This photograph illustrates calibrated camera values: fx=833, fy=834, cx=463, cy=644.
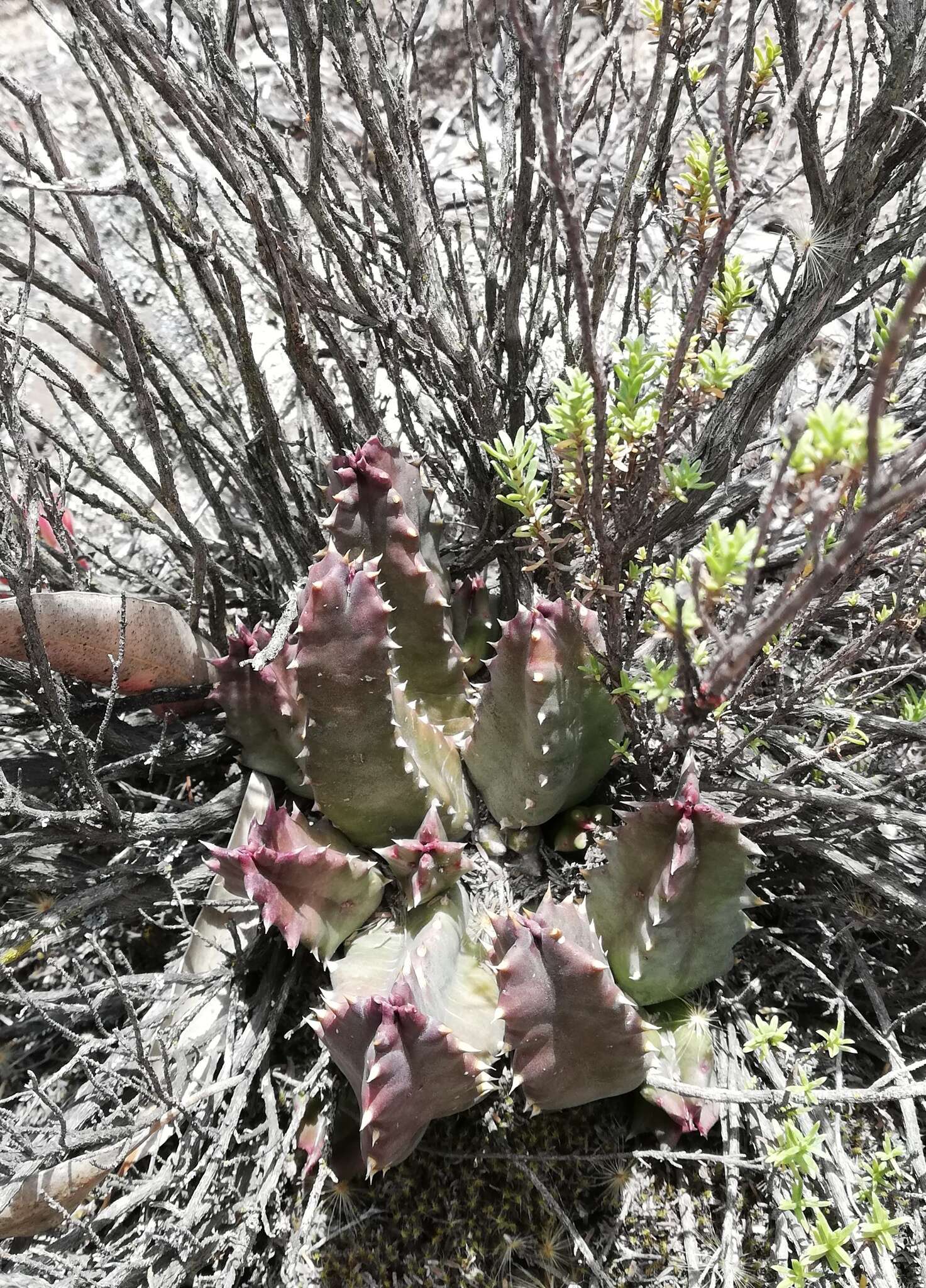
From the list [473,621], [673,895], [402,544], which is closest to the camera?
[673,895]

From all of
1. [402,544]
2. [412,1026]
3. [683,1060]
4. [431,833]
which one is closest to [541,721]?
[431,833]

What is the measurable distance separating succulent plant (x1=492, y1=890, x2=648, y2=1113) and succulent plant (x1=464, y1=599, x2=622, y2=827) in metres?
0.30

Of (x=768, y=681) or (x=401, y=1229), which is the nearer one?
(x=401, y=1229)

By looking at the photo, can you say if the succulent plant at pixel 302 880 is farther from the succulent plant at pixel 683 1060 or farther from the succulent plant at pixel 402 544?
the succulent plant at pixel 683 1060

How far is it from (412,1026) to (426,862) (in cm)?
32

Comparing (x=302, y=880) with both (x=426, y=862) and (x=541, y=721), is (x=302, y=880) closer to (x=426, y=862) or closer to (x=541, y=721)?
(x=426, y=862)

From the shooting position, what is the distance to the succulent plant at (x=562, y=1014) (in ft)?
4.01

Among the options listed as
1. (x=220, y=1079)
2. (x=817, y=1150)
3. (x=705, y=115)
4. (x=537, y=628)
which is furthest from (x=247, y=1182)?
(x=705, y=115)

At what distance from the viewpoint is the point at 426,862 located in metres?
1.45

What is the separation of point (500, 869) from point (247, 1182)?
733 millimetres

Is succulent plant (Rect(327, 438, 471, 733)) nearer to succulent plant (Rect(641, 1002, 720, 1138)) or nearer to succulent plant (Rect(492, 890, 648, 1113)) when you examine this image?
succulent plant (Rect(492, 890, 648, 1113))

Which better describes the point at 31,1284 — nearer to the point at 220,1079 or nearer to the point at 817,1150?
the point at 220,1079

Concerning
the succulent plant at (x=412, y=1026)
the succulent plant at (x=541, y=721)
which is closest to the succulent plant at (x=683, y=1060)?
the succulent plant at (x=412, y=1026)

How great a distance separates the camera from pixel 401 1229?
148 centimetres
